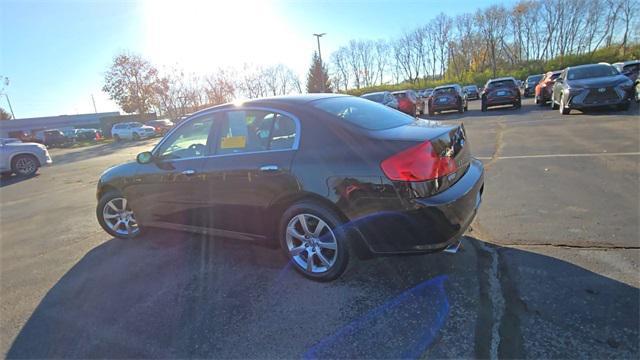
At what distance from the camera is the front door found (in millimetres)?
3719

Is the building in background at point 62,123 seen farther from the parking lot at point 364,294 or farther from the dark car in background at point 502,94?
the parking lot at point 364,294

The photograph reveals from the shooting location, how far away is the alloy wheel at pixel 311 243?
3031 millimetres

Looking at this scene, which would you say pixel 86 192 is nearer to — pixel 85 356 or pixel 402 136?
pixel 85 356

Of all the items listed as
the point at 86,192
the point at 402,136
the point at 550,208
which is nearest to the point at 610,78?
the point at 550,208

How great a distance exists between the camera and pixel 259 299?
2.99 metres

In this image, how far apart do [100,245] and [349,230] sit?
361 cm

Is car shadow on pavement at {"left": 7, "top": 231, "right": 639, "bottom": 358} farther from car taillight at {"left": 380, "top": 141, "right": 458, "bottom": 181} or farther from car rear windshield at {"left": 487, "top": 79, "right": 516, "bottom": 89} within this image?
car rear windshield at {"left": 487, "top": 79, "right": 516, "bottom": 89}

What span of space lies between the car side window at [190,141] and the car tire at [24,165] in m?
11.7

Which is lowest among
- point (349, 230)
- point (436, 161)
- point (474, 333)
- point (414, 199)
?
point (474, 333)

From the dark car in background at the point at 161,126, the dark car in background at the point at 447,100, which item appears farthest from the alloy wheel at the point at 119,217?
the dark car in background at the point at 161,126

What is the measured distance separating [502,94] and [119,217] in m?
17.6

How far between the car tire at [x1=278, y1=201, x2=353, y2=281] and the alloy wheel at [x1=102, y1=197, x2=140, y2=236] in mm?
2548

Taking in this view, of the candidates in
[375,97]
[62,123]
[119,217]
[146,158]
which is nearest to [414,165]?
[146,158]

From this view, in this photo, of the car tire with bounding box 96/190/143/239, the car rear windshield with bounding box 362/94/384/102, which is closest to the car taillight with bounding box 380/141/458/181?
the car tire with bounding box 96/190/143/239
